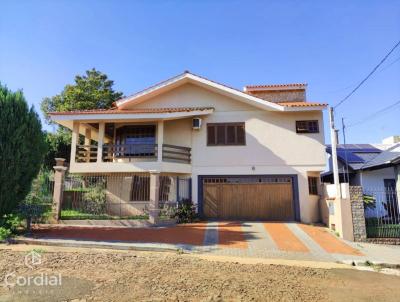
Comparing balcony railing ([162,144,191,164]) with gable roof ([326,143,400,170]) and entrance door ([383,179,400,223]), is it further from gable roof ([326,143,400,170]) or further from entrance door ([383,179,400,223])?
entrance door ([383,179,400,223])

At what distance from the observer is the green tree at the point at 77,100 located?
27922mm

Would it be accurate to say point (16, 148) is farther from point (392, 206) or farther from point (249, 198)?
point (392, 206)

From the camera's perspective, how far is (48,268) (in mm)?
6648

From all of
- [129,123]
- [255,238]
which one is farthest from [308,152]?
[129,123]

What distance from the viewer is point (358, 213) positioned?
11.5m

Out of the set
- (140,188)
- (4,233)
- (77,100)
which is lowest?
(4,233)

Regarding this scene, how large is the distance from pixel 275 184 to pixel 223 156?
10.9 feet

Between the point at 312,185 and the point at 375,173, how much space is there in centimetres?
360

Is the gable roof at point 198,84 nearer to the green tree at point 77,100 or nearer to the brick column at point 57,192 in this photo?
the brick column at point 57,192

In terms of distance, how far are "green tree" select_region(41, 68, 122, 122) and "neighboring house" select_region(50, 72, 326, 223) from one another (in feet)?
41.1

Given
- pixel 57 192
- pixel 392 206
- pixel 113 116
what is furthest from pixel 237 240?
pixel 113 116

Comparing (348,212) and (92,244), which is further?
(348,212)

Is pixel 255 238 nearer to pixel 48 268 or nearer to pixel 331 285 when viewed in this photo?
pixel 331 285

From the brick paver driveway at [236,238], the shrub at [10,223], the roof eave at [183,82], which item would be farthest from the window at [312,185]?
the shrub at [10,223]
